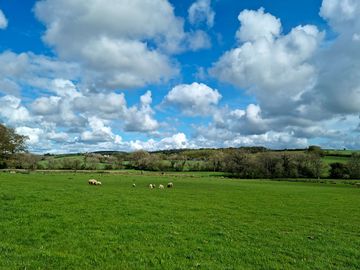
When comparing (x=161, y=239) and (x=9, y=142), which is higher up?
(x=9, y=142)

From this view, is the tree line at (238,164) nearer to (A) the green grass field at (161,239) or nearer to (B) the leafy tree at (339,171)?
(B) the leafy tree at (339,171)

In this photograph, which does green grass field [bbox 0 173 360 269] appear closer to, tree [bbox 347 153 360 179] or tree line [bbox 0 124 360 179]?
tree line [bbox 0 124 360 179]

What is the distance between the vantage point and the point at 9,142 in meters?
92.9

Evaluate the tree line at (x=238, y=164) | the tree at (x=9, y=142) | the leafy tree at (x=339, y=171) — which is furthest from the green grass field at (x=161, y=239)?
the leafy tree at (x=339, y=171)

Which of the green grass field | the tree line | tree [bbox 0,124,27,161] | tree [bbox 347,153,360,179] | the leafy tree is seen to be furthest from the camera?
the leafy tree

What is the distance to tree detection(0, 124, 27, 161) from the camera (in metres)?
90.9

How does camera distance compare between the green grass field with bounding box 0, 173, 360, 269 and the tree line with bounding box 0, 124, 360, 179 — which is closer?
the green grass field with bounding box 0, 173, 360, 269

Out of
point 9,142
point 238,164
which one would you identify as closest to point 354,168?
point 238,164

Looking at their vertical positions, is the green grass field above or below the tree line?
below

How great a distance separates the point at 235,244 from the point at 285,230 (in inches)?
220

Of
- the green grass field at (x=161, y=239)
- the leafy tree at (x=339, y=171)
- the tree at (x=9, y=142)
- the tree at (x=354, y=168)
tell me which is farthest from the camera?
the leafy tree at (x=339, y=171)

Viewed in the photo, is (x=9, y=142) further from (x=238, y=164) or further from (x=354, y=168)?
(x=354, y=168)

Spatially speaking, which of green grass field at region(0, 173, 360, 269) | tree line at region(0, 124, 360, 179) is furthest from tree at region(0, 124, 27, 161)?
green grass field at region(0, 173, 360, 269)

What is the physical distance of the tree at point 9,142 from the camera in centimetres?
9092
